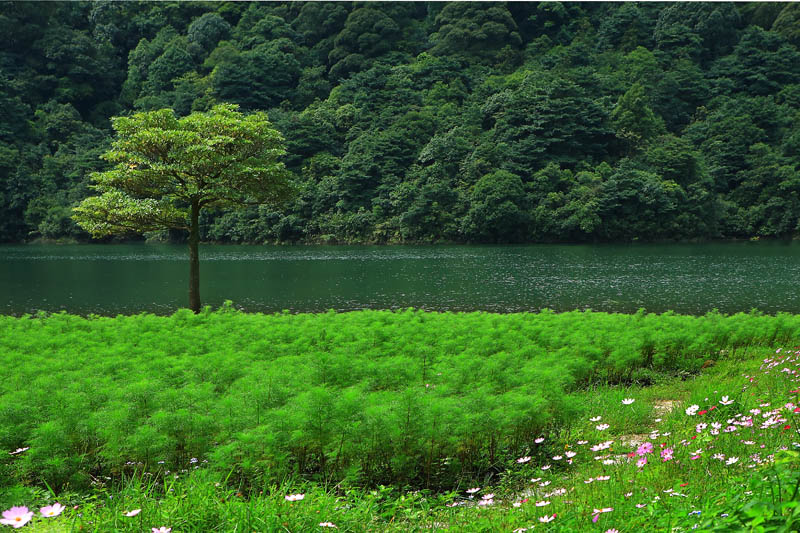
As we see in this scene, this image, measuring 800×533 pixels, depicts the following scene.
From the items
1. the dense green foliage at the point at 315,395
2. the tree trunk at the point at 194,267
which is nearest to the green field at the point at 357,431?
the dense green foliage at the point at 315,395

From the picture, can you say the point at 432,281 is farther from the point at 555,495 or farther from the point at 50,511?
the point at 50,511

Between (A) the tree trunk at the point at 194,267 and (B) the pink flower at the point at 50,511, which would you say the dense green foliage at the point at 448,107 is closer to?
(A) the tree trunk at the point at 194,267

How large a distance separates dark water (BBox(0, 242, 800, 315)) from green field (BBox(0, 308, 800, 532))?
1626 centimetres

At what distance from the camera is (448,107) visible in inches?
3378

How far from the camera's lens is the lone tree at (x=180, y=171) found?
2016cm

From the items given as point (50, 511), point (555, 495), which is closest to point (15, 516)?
point (50, 511)

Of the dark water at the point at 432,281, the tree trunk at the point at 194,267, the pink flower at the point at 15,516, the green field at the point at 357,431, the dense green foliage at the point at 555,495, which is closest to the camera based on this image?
the pink flower at the point at 15,516

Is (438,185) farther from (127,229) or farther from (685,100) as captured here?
(127,229)

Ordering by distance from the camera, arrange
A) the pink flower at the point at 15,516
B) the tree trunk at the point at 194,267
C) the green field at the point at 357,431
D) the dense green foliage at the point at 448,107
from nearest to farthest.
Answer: the pink flower at the point at 15,516 → the green field at the point at 357,431 → the tree trunk at the point at 194,267 → the dense green foliage at the point at 448,107

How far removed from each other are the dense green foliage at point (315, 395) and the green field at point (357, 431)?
25 millimetres

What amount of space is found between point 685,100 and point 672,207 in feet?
110

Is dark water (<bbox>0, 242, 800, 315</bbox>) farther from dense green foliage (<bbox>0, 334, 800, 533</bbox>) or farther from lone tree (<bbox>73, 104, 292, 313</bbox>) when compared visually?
dense green foliage (<bbox>0, 334, 800, 533</bbox>)

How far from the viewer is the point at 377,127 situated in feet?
281

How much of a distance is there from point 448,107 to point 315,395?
3296 inches
